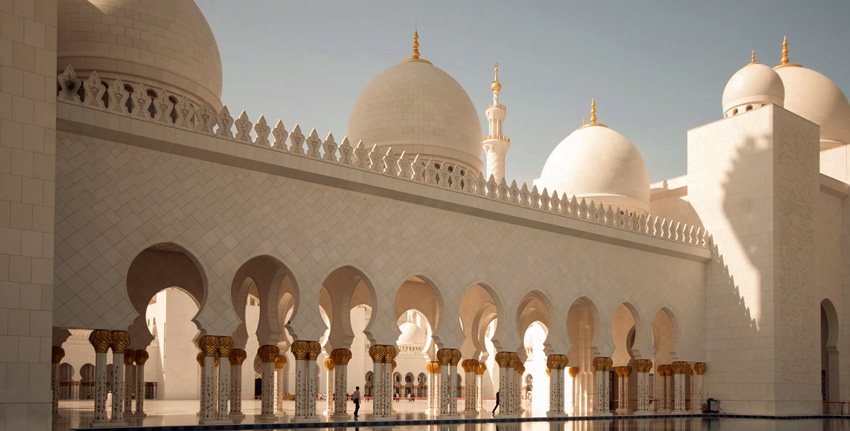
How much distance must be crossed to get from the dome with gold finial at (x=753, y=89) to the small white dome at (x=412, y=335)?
1591 cm

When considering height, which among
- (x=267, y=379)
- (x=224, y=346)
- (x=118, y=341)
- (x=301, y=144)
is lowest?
(x=267, y=379)

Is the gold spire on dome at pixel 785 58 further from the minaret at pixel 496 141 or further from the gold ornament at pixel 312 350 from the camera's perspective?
the gold ornament at pixel 312 350

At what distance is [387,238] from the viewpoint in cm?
1177

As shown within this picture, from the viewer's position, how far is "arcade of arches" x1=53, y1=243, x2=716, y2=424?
34.2 feet

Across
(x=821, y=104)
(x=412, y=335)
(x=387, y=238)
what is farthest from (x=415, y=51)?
(x=412, y=335)

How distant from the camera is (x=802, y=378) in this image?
51.4 feet

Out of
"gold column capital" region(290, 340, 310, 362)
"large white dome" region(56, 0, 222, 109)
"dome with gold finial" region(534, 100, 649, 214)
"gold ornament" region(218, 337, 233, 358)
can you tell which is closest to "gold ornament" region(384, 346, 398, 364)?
"gold column capital" region(290, 340, 310, 362)

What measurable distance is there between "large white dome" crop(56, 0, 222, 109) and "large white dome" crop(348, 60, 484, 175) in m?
4.46

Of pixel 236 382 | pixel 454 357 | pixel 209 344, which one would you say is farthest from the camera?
pixel 454 357

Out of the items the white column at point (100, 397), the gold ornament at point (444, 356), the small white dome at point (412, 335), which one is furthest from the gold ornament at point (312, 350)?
the small white dome at point (412, 335)

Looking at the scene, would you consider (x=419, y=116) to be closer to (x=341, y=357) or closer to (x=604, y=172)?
(x=604, y=172)

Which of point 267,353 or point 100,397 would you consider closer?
point 100,397

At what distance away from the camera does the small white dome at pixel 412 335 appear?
99.6 ft

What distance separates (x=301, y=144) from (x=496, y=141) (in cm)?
1173
